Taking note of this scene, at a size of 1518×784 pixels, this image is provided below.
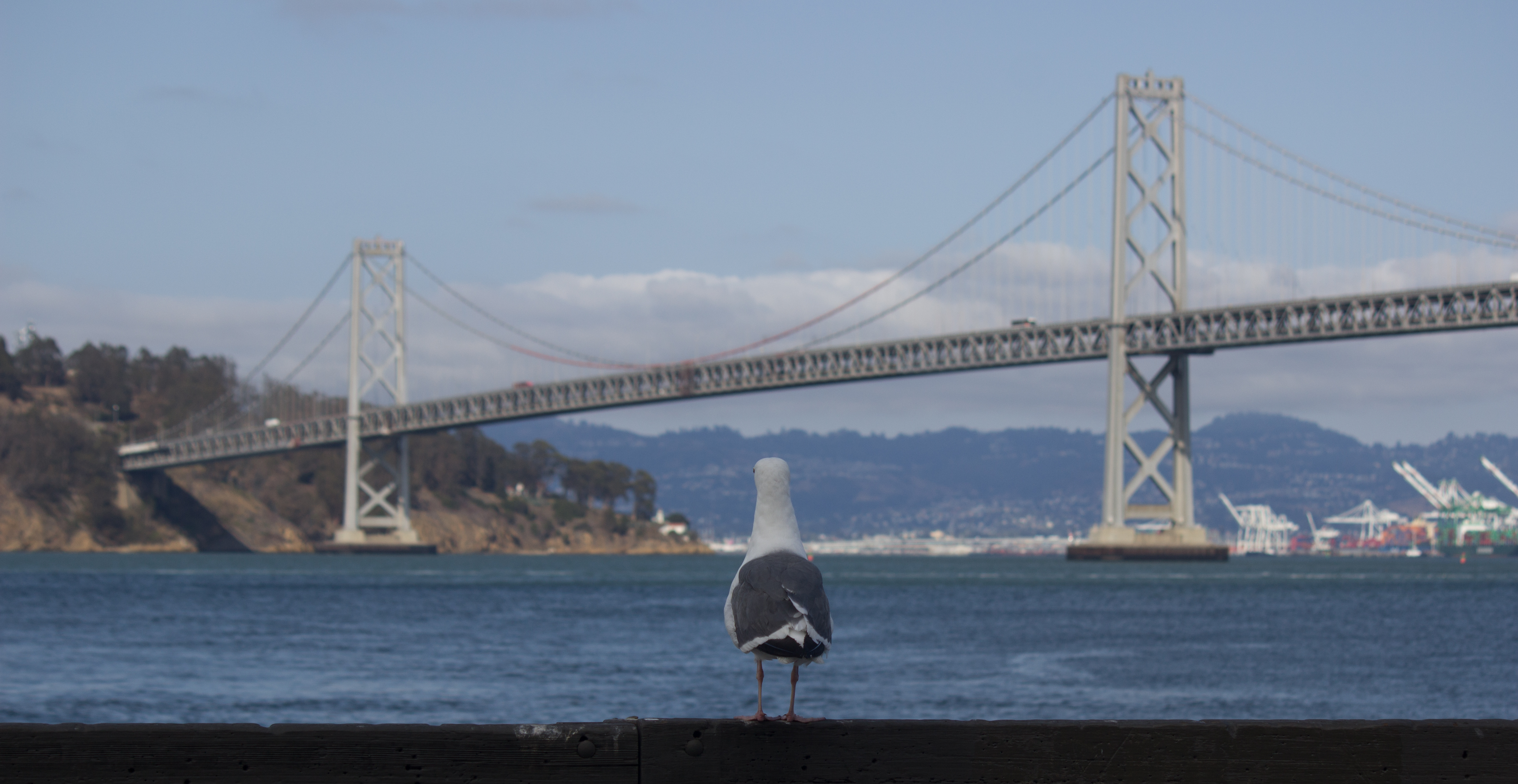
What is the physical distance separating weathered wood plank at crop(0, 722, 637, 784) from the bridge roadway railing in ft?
229

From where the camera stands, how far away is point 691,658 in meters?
27.8

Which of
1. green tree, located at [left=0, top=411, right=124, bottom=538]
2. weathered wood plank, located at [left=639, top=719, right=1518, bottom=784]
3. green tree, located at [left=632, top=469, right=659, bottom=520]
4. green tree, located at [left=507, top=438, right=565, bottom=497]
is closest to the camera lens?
weathered wood plank, located at [left=639, top=719, right=1518, bottom=784]

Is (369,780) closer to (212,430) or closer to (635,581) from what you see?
(635,581)

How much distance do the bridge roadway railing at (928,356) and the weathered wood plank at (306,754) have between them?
6992 cm

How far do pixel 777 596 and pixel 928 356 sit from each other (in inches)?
3037

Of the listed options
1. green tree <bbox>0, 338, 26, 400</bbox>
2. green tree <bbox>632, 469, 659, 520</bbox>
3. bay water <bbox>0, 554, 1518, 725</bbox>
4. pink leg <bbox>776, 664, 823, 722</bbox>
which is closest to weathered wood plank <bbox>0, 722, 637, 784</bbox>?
pink leg <bbox>776, 664, 823, 722</bbox>

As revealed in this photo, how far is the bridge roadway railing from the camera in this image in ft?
226

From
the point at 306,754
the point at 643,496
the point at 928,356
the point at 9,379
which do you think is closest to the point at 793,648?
the point at 306,754

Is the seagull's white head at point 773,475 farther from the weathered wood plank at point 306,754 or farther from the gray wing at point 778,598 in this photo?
the weathered wood plank at point 306,754

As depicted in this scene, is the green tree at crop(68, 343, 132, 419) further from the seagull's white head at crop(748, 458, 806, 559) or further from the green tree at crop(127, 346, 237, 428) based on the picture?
the seagull's white head at crop(748, 458, 806, 559)

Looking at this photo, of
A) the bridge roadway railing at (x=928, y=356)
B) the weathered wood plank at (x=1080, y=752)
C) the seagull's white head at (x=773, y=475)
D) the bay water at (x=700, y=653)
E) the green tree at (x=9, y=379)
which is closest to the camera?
the weathered wood plank at (x=1080, y=752)

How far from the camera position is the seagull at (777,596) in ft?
12.3

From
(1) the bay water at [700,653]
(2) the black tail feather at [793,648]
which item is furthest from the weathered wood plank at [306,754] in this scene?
(1) the bay water at [700,653]

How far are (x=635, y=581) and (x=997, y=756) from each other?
63781mm
